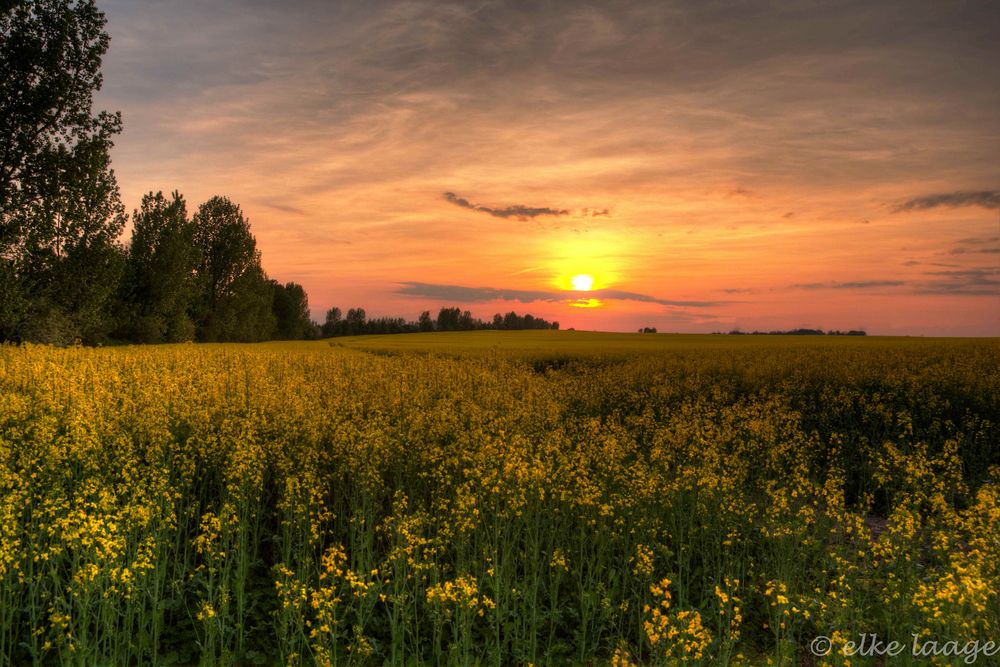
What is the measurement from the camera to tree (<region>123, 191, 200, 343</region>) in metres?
58.5

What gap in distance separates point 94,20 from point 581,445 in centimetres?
3466

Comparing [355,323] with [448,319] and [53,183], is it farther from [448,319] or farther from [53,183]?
[53,183]

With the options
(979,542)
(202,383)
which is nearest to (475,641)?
(979,542)

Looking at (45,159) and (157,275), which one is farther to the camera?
(157,275)

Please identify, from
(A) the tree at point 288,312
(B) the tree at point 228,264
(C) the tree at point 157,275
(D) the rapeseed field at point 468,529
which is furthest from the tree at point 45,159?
(A) the tree at point 288,312

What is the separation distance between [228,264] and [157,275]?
51.7 feet

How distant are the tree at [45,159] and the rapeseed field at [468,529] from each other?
1609cm

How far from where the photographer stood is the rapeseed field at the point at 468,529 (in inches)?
232

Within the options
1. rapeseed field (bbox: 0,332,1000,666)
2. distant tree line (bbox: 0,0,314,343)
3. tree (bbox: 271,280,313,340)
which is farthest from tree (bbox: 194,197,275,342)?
rapeseed field (bbox: 0,332,1000,666)

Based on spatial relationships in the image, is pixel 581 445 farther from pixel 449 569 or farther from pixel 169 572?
pixel 169 572

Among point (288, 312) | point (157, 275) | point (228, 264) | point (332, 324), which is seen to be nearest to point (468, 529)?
point (157, 275)

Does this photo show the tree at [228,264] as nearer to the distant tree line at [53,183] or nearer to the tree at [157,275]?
the tree at [157,275]

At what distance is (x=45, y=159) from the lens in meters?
30.3

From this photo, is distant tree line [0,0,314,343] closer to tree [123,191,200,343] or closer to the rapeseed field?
the rapeseed field
